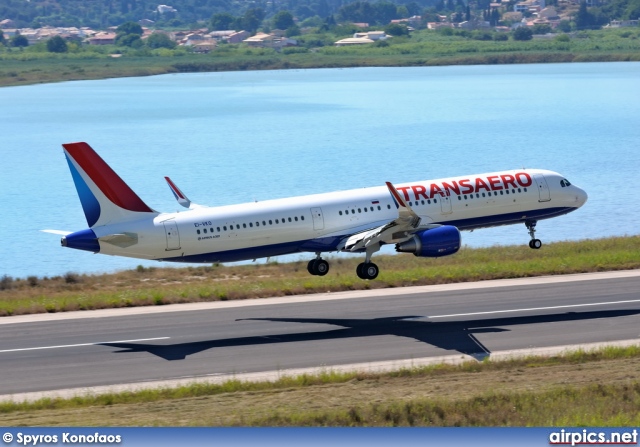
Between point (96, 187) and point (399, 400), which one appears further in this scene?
point (96, 187)

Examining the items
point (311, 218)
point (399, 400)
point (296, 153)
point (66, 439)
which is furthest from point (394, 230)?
point (296, 153)

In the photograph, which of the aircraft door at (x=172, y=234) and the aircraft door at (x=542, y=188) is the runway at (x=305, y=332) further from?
the aircraft door at (x=542, y=188)

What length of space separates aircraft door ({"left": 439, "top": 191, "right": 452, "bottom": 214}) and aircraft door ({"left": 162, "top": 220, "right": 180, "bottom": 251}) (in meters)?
13.0

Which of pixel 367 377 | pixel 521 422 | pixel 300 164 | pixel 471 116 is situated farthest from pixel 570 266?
pixel 471 116

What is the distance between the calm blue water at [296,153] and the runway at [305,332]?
32.6 metres

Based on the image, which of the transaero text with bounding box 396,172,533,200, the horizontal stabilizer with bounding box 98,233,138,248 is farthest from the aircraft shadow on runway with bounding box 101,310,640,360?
the transaero text with bounding box 396,172,533,200

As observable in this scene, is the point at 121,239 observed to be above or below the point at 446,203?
above

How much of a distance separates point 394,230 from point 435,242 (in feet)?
6.96

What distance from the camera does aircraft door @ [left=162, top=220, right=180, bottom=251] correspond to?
48.2 m

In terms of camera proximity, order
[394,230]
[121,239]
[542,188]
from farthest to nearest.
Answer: [542,188]
[394,230]
[121,239]

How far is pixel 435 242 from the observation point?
47500 millimetres

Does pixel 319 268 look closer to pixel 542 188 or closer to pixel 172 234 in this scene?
pixel 172 234

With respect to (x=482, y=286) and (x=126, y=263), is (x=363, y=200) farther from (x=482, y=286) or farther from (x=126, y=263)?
(x=126, y=263)

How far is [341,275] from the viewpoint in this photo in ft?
188
